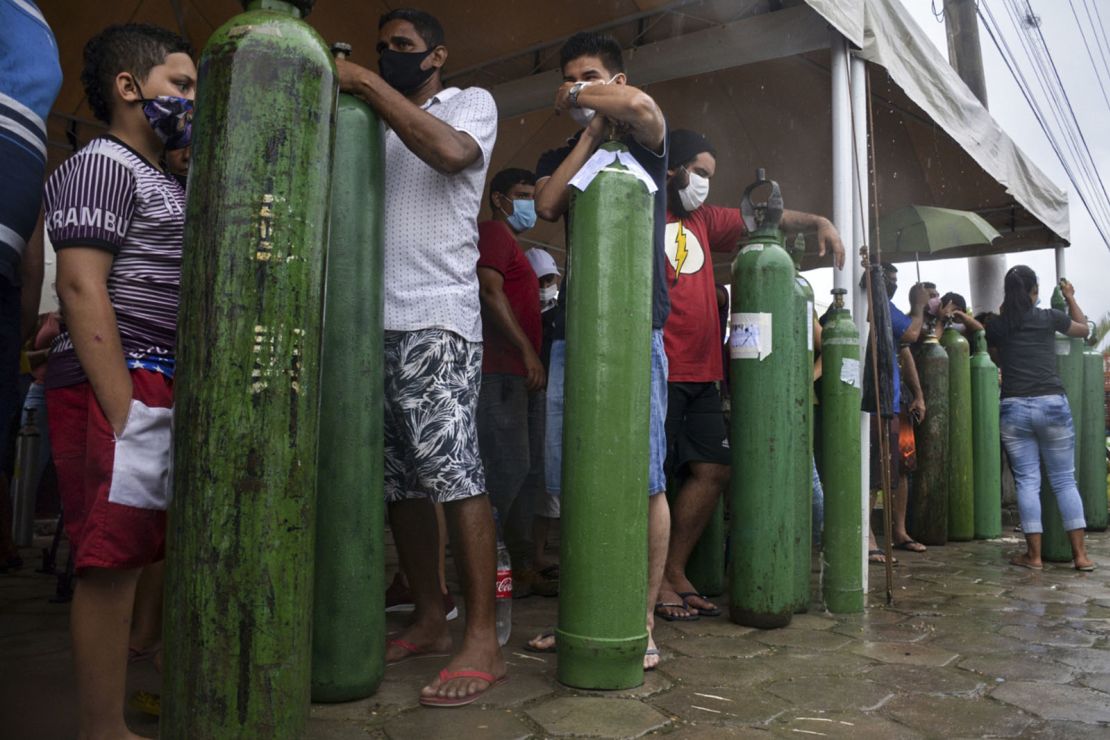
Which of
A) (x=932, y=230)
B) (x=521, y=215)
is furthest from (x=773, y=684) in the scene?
(x=932, y=230)

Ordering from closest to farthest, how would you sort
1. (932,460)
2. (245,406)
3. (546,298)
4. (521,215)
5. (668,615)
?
1. (245,406)
2. (668,615)
3. (521,215)
4. (546,298)
5. (932,460)

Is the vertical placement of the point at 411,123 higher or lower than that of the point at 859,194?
Answer: lower

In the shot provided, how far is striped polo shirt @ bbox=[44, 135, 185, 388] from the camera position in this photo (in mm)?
1855

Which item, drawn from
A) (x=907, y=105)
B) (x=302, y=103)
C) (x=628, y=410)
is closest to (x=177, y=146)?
(x=302, y=103)

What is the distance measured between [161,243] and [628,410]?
4.30ft

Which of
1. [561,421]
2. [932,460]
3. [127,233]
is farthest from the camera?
[932,460]

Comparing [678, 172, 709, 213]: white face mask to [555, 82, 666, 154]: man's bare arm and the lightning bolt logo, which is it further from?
[555, 82, 666, 154]: man's bare arm

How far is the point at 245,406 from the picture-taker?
1.55 metres

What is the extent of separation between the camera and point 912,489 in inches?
254

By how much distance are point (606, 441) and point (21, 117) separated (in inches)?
63.0

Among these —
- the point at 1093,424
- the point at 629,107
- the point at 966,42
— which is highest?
the point at 966,42

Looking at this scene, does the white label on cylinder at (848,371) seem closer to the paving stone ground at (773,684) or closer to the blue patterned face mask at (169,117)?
the paving stone ground at (773,684)

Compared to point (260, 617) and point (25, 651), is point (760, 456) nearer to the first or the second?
point (260, 617)

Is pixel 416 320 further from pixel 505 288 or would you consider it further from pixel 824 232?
pixel 824 232
